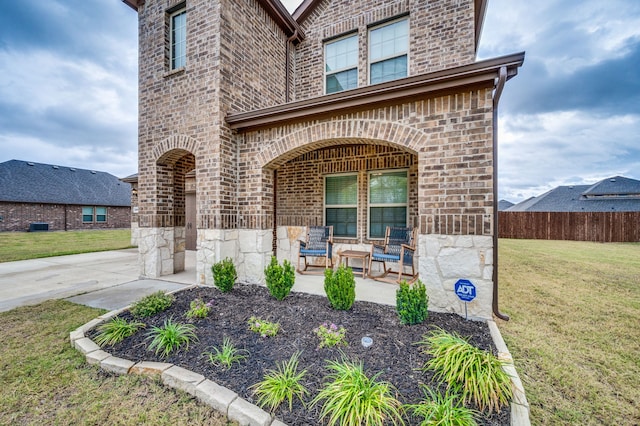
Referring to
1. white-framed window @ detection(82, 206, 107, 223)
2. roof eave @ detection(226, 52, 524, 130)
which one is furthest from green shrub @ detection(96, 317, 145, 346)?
white-framed window @ detection(82, 206, 107, 223)

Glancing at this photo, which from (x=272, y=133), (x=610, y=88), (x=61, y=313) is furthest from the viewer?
(x=610, y=88)

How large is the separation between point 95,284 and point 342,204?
5.46 meters

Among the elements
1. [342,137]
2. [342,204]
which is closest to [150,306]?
[342,137]

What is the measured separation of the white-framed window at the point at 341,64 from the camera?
20.2 feet

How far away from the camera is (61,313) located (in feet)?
11.5

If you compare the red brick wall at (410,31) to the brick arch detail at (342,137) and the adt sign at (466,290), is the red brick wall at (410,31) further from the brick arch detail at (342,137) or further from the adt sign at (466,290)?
the adt sign at (466,290)

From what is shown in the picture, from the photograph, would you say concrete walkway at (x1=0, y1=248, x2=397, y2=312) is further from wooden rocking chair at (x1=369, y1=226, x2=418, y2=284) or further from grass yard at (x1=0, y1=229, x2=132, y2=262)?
grass yard at (x1=0, y1=229, x2=132, y2=262)

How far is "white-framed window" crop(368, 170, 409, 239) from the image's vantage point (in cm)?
570

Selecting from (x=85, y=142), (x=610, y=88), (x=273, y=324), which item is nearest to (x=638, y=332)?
(x=273, y=324)

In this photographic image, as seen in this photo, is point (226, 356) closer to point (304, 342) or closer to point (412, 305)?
point (304, 342)

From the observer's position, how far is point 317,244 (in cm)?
591

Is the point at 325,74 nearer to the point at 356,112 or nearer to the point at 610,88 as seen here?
the point at 356,112

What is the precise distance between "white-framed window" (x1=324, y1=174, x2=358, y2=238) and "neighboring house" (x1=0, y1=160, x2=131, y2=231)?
2342 centimetres

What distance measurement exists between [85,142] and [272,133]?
2123 inches
